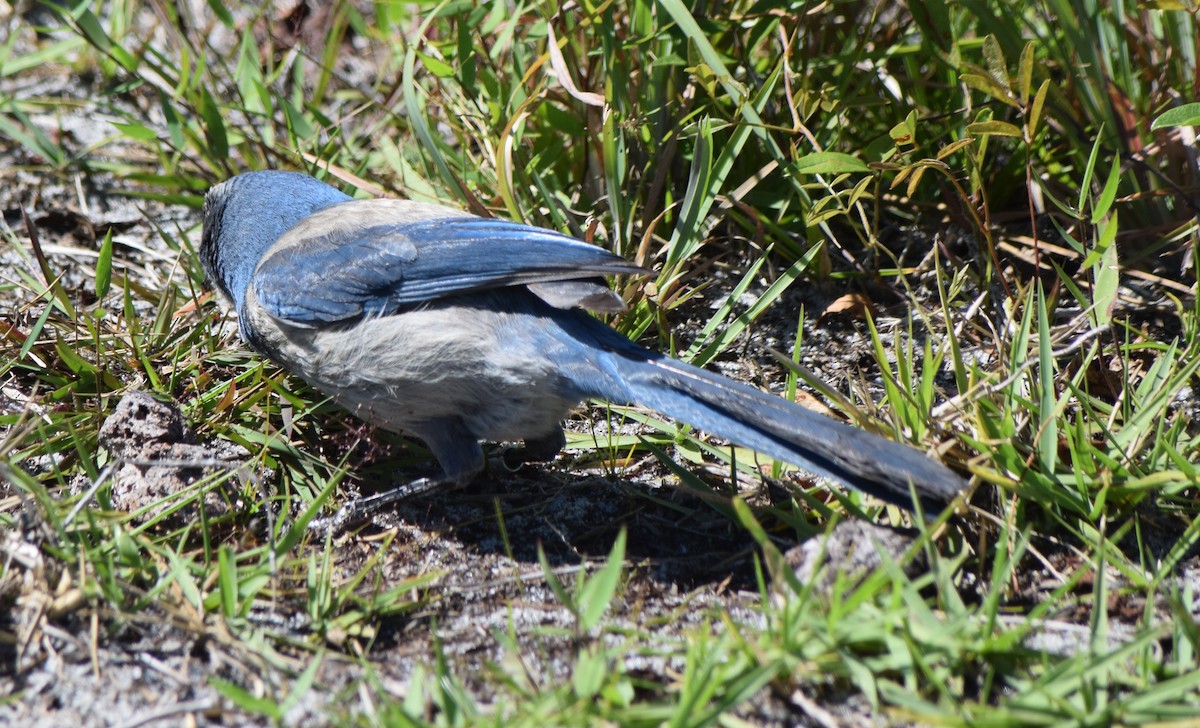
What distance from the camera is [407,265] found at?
11.1 ft

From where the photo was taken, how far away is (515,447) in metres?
3.79

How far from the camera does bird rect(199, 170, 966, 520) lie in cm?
306

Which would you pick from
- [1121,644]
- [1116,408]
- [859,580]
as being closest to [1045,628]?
[1121,644]

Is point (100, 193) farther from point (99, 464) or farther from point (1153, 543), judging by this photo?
point (1153, 543)

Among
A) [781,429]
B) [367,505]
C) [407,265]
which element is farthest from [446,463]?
[781,429]

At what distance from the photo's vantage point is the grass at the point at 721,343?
2441 mm

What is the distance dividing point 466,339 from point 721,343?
0.94 meters

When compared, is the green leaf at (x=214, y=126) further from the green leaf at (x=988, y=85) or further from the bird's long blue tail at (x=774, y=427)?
the green leaf at (x=988, y=85)

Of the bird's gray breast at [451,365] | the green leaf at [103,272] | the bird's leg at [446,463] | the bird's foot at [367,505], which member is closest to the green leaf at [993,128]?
the bird's gray breast at [451,365]

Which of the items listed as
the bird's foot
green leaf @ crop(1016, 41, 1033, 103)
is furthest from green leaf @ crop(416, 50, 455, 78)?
green leaf @ crop(1016, 41, 1033, 103)

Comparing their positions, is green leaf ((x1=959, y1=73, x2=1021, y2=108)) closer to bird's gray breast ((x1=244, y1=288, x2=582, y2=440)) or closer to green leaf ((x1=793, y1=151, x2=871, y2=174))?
green leaf ((x1=793, y1=151, x2=871, y2=174))

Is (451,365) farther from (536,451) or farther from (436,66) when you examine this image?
(436,66)

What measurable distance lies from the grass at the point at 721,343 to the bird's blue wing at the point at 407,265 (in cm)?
40

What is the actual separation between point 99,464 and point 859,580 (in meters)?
2.30
